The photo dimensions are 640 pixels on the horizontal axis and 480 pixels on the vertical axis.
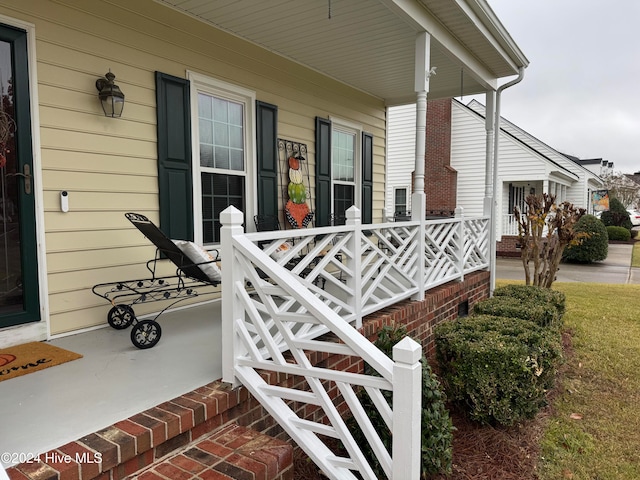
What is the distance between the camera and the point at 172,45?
3.87m

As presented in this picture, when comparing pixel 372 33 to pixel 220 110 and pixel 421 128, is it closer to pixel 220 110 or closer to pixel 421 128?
pixel 421 128

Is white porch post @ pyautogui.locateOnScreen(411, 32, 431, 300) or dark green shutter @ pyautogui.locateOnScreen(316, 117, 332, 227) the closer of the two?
white porch post @ pyautogui.locateOnScreen(411, 32, 431, 300)

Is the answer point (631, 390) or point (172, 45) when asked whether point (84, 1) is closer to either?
point (172, 45)

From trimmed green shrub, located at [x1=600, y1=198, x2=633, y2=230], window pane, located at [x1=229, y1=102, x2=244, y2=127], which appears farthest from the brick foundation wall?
trimmed green shrub, located at [x1=600, y1=198, x2=633, y2=230]

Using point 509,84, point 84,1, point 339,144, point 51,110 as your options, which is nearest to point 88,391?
point 51,110

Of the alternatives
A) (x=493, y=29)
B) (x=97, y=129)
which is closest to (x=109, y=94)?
(x=97, y=129)

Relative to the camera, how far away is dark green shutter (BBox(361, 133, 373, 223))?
6793 mm

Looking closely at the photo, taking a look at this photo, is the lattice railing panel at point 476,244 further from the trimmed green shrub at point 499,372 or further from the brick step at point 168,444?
the brick step at point 168,444

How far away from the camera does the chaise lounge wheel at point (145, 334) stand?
284 cm

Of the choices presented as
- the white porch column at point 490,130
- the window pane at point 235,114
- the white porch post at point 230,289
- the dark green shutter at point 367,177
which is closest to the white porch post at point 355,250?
Result: the white porch post at point 230,289

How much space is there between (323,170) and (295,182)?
2.13 feet

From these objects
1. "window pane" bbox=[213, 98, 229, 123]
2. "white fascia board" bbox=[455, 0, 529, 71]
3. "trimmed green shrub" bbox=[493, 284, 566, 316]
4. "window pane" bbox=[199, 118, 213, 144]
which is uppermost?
"white fascia board" bbox=[455, 0, 529, 71]

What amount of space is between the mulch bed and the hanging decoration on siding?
9.49 feet

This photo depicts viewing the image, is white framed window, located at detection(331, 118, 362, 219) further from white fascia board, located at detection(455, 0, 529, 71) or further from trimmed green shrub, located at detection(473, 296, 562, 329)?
trimmed green shrub, located at detection(473, 296, 562, 329)
